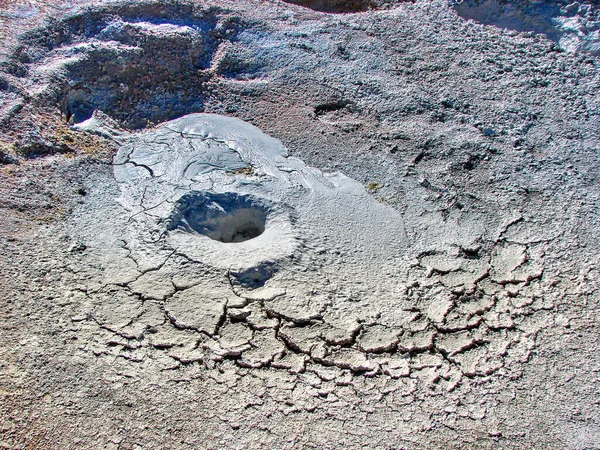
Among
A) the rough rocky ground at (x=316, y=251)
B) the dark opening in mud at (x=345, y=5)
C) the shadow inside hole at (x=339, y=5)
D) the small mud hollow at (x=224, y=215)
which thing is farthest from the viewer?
the shadow inside hole at (x=339, y=5)

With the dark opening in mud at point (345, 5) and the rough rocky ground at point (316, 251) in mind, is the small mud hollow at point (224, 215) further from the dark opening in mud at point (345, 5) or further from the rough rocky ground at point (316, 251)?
the dark opening in mud at point (345, 5)

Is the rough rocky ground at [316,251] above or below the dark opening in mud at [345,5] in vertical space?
below

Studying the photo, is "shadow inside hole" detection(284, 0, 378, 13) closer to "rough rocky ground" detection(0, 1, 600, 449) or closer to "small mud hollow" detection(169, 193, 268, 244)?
"rough rocky ground" detection(0, 1, 600, 449)

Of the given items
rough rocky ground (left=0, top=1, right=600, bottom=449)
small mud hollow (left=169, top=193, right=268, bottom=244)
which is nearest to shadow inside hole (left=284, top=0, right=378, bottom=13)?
rough rocky ground (left=0, top=1, right=600, bottom=449)

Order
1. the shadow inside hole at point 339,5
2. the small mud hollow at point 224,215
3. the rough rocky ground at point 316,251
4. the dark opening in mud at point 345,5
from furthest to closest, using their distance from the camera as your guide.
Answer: the shadow inside hole at point 339,5
the dark opening in mud at point 345,5
the small mud hollow at point 224,215
the rough rocky ground at point 316,251

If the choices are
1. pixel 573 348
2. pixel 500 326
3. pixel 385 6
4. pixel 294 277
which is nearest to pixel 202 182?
pixel 294 277

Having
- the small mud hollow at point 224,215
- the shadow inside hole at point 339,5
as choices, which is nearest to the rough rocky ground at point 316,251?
the small mud hollow at point 224,215

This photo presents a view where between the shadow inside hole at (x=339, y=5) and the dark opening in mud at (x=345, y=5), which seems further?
the shadow inside hole at (x=339, y=5)

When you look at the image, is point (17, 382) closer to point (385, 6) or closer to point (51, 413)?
point (51, 413)
